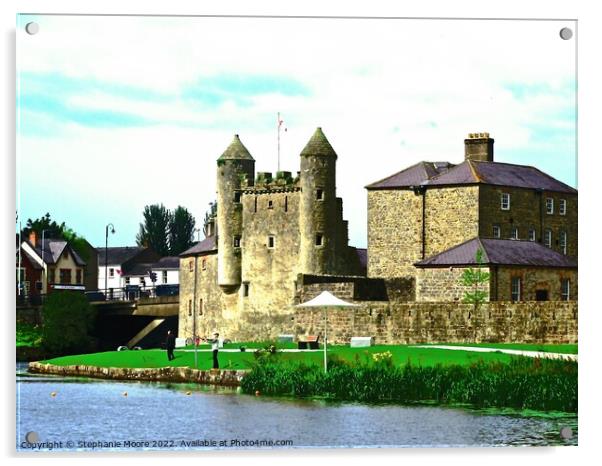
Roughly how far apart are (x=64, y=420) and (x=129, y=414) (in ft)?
5.59

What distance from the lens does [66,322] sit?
47.2 meters

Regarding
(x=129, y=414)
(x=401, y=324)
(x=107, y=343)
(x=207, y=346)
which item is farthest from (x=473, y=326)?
(x=107, y=343)

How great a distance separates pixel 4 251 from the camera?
79.5ft

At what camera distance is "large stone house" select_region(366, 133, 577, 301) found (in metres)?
46.8

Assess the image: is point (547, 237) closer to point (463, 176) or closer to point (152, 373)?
point (463, 176)

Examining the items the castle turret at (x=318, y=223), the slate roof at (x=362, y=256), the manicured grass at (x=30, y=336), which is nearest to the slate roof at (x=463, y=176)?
the castle turret at (x=318, y=223)

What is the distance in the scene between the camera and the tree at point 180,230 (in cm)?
4204

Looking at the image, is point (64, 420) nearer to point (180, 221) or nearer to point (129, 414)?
point (129, 414)

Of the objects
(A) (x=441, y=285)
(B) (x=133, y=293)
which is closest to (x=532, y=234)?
(A) (x=441, y=285)

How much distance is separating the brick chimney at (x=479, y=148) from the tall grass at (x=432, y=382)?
16.4 meters

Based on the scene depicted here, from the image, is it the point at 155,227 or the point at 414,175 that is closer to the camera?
the point at 155,227

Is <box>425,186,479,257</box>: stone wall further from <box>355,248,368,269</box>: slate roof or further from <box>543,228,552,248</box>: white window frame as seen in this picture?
<box>355,248,368,269</box>: slate roof

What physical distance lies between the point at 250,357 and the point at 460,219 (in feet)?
44.8

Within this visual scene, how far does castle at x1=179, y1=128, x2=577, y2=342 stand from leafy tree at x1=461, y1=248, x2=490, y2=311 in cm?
15
